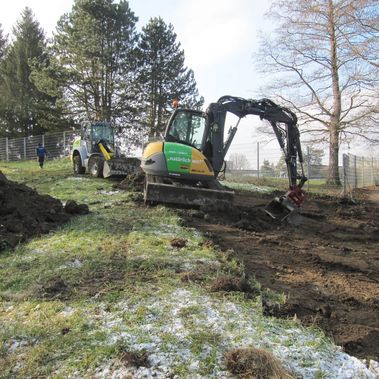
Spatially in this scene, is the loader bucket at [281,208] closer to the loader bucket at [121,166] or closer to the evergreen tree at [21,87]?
the loader bucket at [121,166]

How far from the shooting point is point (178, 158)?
407 inches

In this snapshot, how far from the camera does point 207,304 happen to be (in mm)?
4785

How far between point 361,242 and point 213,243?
150 inches

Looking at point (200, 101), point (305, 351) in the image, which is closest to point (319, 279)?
point (305, 351)

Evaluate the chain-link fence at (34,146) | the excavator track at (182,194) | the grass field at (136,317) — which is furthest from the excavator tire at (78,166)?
the chain-link fence at (34,146)

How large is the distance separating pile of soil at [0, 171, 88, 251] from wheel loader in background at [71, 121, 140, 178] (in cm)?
613

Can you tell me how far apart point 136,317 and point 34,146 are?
34.1 m

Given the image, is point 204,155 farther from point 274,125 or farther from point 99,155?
point 99,155

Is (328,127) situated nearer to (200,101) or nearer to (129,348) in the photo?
(200,101)

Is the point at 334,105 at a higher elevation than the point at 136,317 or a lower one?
higher

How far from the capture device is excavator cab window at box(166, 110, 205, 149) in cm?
1125

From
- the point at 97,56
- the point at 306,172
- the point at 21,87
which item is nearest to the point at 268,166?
the point at 306,172

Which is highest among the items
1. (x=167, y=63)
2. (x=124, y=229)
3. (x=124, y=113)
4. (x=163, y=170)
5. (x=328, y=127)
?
(x=167, y=63)

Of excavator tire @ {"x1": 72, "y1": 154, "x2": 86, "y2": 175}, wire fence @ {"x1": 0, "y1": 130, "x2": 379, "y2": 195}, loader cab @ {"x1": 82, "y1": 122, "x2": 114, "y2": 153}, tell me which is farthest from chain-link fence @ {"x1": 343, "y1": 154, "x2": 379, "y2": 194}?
excavator tire @ {"x1": 72, "y1": 154, "x2": 86, "y2": 175}
